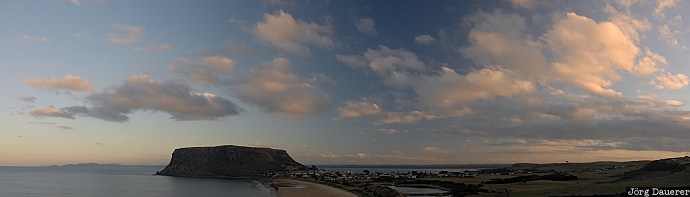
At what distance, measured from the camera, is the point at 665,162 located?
332 ft

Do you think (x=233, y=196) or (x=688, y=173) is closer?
Answer: (x=688, y=173)

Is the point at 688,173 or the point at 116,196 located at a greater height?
the point at 688,173

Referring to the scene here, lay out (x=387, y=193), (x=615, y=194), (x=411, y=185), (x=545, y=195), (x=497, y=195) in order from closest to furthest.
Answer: (x=615, y=194) < (x=545, y=195) < (x=497, y=195) < (x=387, y=193) < (x=411, y=185)

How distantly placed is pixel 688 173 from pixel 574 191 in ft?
73.3

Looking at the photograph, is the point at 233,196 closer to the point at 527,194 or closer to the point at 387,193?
the point at 387,193

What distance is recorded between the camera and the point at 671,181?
71688 mm

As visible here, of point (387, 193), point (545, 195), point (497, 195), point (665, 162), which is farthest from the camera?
point (665, 162)

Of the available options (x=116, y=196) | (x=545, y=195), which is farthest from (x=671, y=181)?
(x=116, y=196)

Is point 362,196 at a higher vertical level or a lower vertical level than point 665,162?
lower

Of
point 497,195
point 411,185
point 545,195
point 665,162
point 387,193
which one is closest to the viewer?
point 545,195

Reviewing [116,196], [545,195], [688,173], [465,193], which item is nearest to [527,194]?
[545,195]

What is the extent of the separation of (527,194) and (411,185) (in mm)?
51669

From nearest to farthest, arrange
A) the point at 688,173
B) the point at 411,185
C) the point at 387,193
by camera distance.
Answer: the point at 688,173 < the point at 387,193 < the point at 411,185

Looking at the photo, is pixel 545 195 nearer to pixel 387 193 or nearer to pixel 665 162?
pixel 387 193
